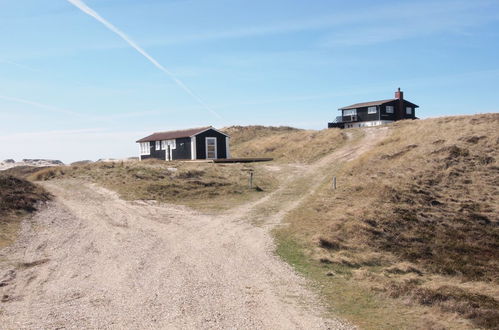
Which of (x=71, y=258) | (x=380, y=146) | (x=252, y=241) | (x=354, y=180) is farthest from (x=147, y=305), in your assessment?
(x=380, y=146)

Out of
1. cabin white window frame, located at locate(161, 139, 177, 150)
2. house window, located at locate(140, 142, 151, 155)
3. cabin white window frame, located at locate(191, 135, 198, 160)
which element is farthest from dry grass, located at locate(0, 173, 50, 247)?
house window, located at locate(140, 142, 151, 155)

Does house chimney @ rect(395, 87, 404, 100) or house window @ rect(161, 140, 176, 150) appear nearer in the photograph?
house window @ rect(161, 140, 176, 150)

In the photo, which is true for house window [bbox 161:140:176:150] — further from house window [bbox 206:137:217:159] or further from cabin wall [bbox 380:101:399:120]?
cabin wall [bbox 380:101:399:120]

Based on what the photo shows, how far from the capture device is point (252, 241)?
75.5ft

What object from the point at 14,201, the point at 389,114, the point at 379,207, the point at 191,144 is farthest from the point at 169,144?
the point at 389,114

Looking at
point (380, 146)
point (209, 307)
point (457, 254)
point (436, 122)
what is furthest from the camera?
point (436, 122)

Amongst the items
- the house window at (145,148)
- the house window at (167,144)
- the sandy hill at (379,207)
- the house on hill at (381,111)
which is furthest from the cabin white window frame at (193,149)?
the house on hill at (381,111)

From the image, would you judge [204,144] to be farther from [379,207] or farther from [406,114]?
[406,114]

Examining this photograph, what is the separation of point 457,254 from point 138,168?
107 ft

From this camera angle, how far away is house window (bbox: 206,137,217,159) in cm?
5825

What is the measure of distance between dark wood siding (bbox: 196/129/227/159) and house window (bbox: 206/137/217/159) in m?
0.50

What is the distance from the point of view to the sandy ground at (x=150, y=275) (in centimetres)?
1300

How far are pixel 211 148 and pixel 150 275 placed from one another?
41.9 meters

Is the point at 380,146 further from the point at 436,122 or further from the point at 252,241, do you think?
the point at 252,241
